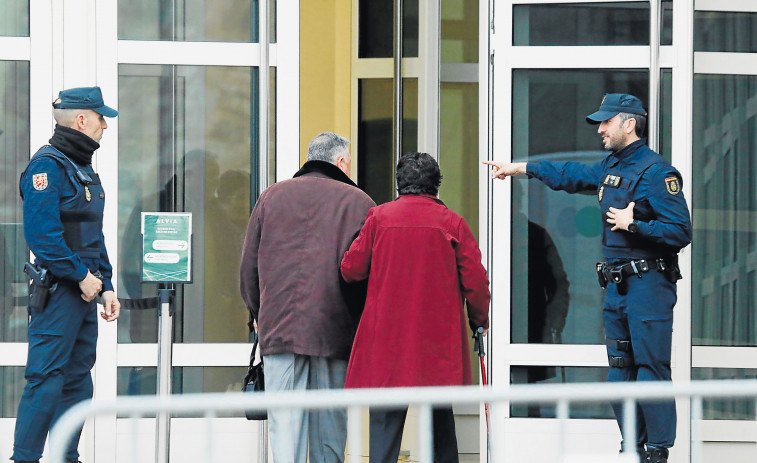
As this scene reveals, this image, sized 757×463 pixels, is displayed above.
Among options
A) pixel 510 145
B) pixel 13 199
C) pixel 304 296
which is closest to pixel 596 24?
pixel 510 145

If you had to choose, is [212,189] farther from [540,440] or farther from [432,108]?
[540,440]

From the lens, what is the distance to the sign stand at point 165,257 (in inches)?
214

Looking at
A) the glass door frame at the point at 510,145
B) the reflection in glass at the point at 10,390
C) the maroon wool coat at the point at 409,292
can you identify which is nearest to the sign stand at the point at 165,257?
the maroon wool coat at the point at 409,292

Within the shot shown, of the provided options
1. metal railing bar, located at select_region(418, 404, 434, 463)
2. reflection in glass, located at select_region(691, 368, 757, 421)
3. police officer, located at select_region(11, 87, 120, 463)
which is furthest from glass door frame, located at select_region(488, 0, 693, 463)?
metal railing bar, located at select_region(418, 404, 434, 463)

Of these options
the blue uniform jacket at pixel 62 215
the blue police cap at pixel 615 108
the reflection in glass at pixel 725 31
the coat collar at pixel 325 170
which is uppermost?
the reflection in glass at pixel 725 31

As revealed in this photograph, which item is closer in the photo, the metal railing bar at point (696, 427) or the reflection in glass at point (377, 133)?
the metal railing bar at point (696, 427)

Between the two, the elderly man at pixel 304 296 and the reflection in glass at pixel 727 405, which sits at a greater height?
the elderly man at pixel 304 296

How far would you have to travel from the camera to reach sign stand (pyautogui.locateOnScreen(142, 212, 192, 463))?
5441 mm

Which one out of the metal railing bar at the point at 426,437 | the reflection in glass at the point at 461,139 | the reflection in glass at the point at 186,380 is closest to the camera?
the metal railing bar at the point at 426,437

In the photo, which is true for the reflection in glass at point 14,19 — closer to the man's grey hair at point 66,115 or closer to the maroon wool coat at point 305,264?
the man's grey hair at point 66,115

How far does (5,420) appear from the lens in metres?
6.25

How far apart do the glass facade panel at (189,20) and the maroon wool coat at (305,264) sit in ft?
5.59

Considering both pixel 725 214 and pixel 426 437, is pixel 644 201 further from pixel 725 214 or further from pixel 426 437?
pixel 426 437

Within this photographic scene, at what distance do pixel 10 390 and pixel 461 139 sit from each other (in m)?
2.92
